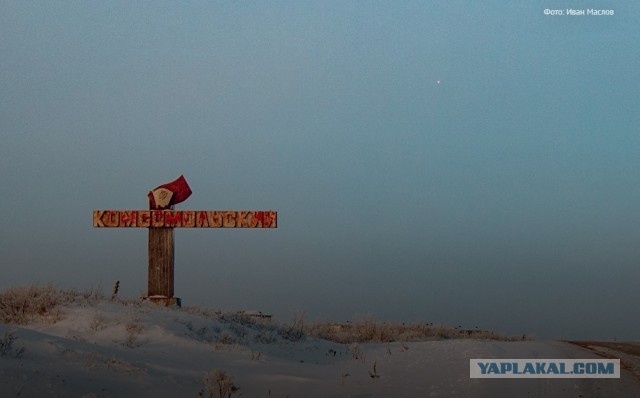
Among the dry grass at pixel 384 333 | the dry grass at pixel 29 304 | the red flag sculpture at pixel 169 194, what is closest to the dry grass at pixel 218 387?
the dry grass at pixel 29 304

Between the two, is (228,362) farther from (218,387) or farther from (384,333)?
(384,333)

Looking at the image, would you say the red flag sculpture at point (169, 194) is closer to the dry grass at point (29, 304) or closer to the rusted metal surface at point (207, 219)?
the rusted metal surface at point (207, 219)

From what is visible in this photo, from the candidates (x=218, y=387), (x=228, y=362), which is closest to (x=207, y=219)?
(x=228, y=362)

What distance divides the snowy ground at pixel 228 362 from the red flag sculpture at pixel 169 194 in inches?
269

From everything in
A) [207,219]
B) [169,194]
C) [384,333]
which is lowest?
[384,333]

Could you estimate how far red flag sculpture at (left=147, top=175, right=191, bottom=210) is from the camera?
915 inches

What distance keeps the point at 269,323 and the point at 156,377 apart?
8550 mm

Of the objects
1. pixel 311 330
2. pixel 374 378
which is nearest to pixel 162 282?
pixel 311 330

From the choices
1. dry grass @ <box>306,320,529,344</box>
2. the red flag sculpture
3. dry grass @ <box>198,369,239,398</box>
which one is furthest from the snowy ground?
the red flag sculpture

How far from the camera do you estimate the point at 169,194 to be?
2330cm

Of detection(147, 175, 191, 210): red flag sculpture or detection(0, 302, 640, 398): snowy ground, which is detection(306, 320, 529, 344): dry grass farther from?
detection(147, 175, 191, 210): red flag sculpture

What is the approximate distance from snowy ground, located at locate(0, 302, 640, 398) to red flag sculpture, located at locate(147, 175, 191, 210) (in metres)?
6.84

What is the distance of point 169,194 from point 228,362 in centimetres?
1148

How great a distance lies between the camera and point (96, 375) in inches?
375
